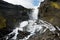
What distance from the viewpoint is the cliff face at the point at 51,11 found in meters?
6.23

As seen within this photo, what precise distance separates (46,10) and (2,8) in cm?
175

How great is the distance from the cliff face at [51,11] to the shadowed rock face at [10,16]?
1.04 metres

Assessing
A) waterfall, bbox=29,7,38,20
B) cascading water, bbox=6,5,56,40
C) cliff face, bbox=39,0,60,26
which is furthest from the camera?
waterfall, bbox=29,7,38,20

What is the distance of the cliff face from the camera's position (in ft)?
20.4

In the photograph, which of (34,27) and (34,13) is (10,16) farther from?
(34,27)

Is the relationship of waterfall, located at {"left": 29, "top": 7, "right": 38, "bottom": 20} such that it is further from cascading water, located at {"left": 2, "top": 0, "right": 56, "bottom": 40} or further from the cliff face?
the cliff face

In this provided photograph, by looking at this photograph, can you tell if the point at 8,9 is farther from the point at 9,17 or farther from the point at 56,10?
the point at 56,10

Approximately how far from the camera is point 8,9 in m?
7.64

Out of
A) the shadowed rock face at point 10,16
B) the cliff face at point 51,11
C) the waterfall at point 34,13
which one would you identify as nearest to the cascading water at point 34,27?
the cliff face at point 51,11

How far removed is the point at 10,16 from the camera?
24.8 feet

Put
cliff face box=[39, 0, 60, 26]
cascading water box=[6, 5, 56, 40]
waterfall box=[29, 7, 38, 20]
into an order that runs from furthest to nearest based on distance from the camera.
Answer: waterfall box=[29, 7, 38, 20]
cliff face box=[39, 0, 60, 26]
cascading water box=[6, 5, 56, 40]

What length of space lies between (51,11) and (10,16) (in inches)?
68.5

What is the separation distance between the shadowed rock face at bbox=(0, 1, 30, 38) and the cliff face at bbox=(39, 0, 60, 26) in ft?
3.41

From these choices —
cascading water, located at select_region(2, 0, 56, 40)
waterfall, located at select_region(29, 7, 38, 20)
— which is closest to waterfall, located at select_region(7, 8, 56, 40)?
cascading water, located at select_region(2, 0, 56, 40)
